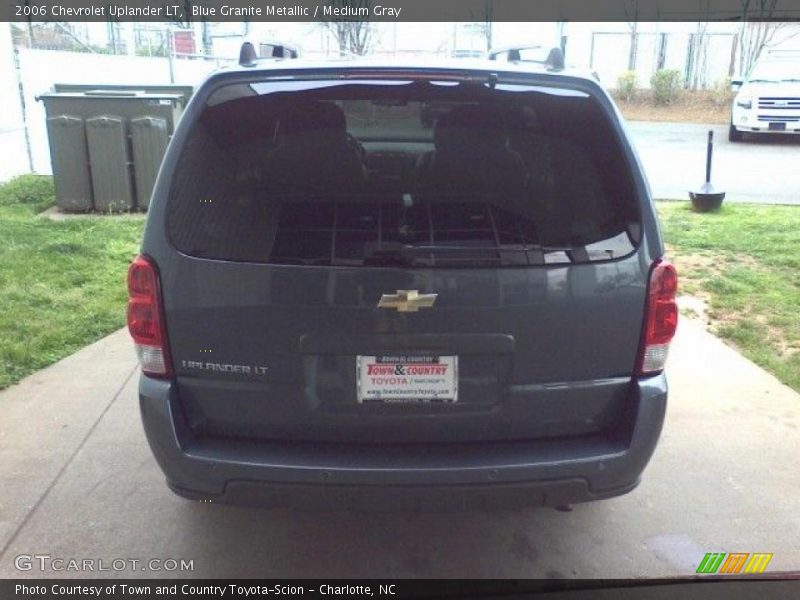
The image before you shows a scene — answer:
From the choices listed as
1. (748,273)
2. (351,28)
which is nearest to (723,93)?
(351,28)

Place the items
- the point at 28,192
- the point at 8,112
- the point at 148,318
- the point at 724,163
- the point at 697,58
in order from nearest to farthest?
1. the point at 148,318
2. the point at 28,192
3. the point at 8,112
4. the point at 724,163
5. the point at 697,58

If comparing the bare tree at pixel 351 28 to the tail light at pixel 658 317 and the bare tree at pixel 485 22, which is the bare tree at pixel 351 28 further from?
the tail light at pixel 658 317

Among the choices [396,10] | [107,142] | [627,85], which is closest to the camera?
[107,142]

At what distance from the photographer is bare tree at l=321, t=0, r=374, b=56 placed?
1920 centimetres

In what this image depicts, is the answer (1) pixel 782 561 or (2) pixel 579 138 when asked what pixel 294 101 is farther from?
(1) pixel 782 561

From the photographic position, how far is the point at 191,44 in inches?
720

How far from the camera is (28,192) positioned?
9.59 meters

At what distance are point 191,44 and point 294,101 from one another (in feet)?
56.4

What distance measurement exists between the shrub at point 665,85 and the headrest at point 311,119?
23.7 metres

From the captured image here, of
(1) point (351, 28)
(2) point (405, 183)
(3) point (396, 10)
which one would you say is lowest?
(2) point (405, 183)

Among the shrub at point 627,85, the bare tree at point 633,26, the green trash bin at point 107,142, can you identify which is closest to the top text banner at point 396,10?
the bare tree at point 633,26

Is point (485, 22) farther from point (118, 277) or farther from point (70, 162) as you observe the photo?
point (118, 277)

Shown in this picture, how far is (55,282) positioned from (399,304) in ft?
15.8

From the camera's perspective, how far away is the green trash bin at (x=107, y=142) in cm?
870
